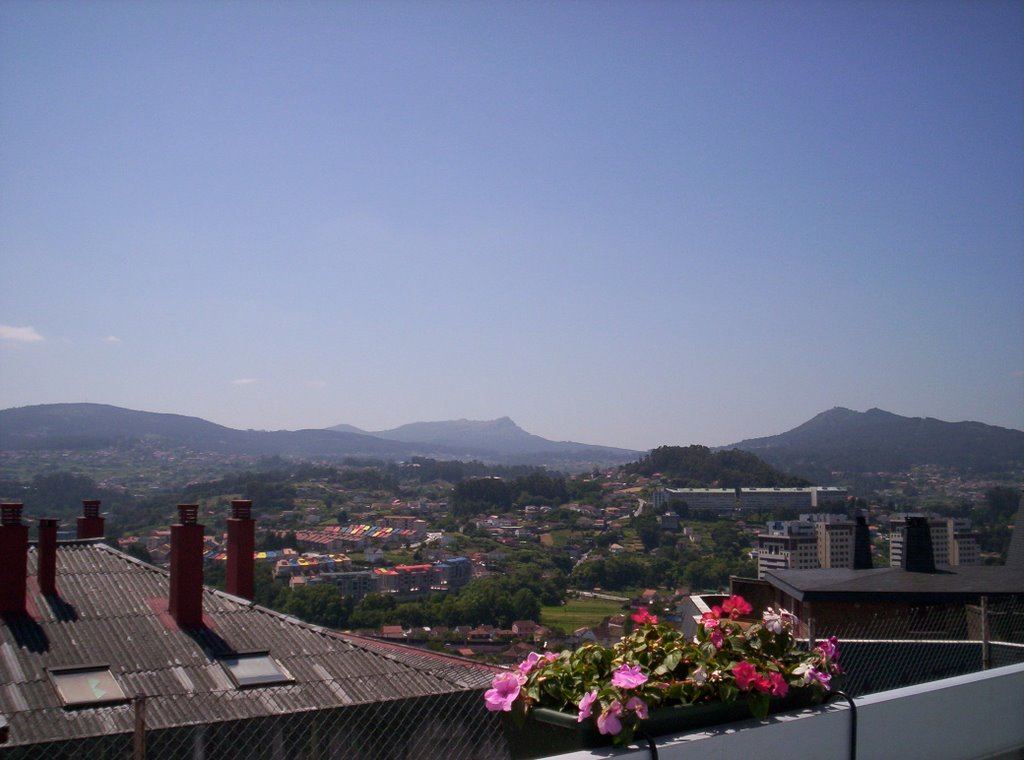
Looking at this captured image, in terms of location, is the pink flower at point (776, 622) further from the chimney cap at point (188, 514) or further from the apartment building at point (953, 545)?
the apartment building at point (953, 545)

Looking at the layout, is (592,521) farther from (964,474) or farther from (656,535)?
(964,474)

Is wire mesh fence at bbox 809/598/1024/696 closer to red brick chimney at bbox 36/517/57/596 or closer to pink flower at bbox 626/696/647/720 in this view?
pink flower at bbox 626/696/647/720

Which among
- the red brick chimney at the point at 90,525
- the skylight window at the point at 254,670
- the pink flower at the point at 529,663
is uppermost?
the pink flower at the point at 529,663

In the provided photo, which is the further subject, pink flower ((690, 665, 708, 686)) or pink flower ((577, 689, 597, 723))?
pink flower ((690, 665, 708, 686))

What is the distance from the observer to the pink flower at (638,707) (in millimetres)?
2473

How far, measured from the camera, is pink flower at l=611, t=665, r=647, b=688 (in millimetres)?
2482

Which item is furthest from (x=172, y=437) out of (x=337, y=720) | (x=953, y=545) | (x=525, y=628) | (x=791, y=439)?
(x=337, y=720)

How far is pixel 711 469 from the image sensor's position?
6259 centimetres

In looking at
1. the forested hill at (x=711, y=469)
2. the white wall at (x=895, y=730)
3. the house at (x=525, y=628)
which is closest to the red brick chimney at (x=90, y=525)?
the house at (x=525, y=628)

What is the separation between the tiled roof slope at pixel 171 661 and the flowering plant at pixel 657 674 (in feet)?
18.6

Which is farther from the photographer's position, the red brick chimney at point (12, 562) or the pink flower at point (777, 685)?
the red brick chimney at point (12, 562)

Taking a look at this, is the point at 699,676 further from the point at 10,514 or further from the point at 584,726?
the point at 10,514

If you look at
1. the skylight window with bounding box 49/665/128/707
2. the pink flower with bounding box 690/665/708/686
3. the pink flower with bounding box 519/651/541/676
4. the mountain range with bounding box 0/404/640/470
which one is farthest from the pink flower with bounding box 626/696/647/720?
the mountain range with bounding box 0/404/640/470

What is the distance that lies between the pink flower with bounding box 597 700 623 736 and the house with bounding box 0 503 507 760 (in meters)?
3.49
